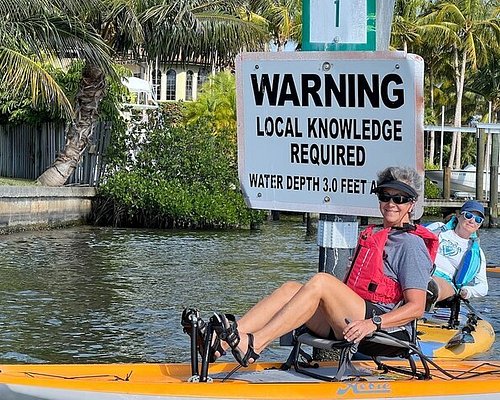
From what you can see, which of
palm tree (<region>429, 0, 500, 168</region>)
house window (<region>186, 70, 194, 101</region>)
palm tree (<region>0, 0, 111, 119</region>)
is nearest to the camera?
palm tree (<region>0, 0, 111, 119</region>)

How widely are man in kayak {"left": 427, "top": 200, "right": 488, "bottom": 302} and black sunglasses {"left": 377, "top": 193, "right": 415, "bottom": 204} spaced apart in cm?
317

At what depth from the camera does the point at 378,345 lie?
643 centimetres

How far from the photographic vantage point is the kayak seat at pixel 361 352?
627cm

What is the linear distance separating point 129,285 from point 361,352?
911 cm

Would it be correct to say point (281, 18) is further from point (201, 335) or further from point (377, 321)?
point (201, 335)

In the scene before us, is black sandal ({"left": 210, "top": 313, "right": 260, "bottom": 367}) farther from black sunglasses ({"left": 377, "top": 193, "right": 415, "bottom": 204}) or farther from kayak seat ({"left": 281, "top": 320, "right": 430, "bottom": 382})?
black sunglasses ({"left": 377, "top": 193, "right": 415, "bottom": 204})

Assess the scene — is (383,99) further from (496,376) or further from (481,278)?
(481,278)

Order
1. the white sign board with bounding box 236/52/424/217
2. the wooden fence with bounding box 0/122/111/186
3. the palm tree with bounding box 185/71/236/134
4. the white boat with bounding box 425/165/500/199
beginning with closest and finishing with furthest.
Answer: the white sign board with bounding box 236/52/424/217
the wooden fence with bounding box 0/122/111/186
the palm tree with bounding box 185/71/236/134
the white boat with bounding box 425/165/500/199

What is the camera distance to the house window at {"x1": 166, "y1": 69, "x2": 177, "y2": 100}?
57.3 meters

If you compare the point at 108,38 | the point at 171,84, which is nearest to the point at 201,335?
the point at 108,38

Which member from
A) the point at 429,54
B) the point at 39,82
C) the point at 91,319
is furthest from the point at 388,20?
the point at 429,54

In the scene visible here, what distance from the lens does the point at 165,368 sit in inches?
259

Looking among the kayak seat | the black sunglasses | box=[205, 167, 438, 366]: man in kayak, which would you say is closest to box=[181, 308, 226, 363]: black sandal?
box=[205, 167, 438, 366]: man in kayak

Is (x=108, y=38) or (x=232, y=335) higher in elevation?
(x=108, y=38)
